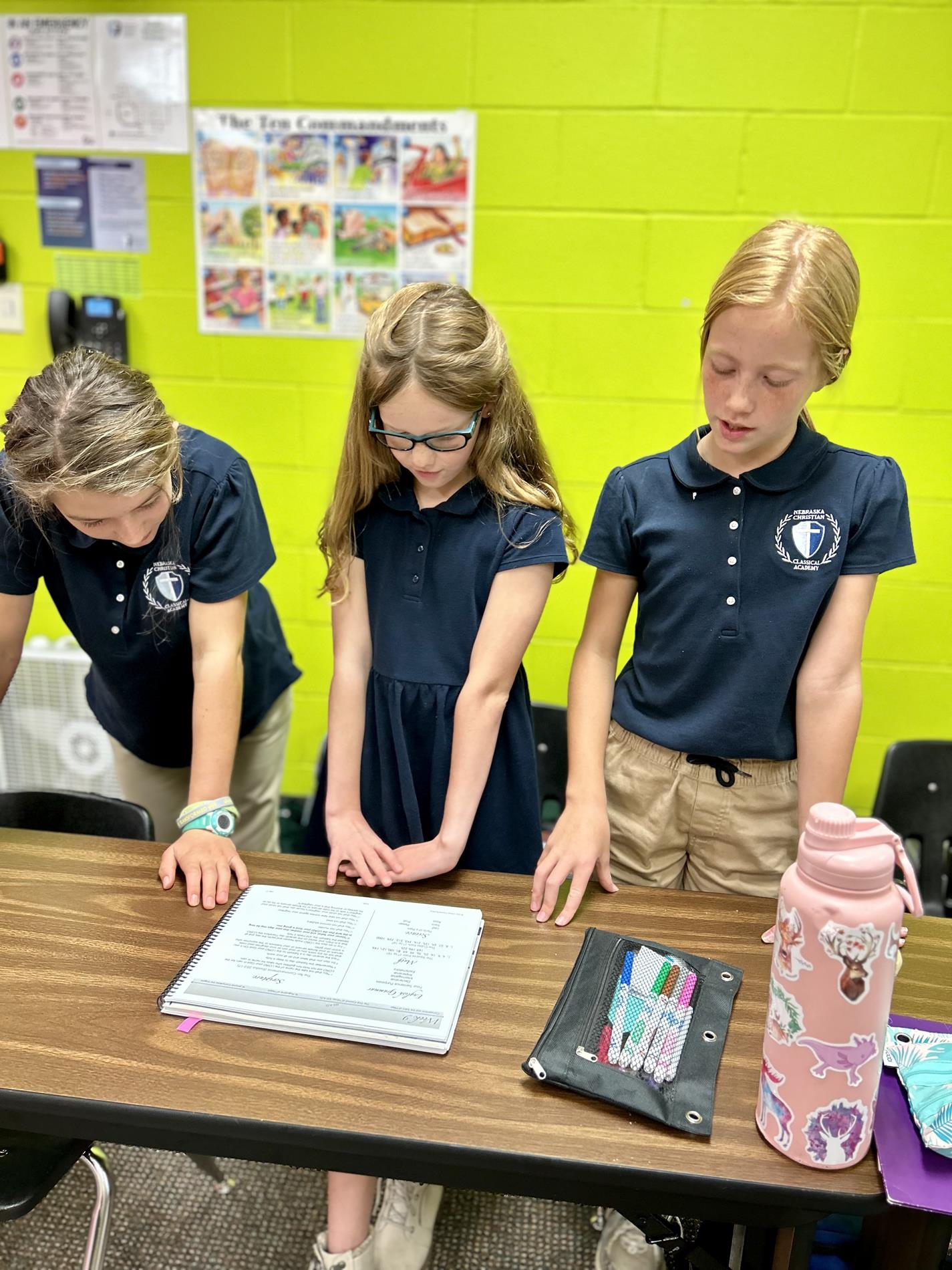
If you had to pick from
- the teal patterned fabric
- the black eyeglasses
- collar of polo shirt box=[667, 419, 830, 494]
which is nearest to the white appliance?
the black eyeglasses

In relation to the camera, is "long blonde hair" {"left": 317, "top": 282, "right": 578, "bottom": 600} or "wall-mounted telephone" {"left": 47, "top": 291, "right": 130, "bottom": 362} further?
"wall-mounted telephone" {"left": 47, "top": 291, "right": 130, "bottom": 362}

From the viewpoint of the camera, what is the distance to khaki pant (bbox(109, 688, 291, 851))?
1.79 meters

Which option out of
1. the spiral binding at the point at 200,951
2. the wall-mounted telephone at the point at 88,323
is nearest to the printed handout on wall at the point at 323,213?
the wall-mounted telephone at the point at 88,323

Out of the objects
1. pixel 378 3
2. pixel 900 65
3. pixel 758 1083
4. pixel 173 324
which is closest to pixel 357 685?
pixel 758 1083

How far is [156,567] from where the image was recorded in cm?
138

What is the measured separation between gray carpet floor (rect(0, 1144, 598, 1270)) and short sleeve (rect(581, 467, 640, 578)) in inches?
43.3

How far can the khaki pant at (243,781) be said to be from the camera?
1791 millimetres

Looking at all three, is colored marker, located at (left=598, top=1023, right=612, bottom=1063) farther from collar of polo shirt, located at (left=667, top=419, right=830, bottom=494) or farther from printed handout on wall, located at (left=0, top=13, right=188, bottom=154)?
printed handout on wall, located at (left=0, top=13, right=188, bottom=154)

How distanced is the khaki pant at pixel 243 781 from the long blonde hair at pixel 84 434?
0.69 metres

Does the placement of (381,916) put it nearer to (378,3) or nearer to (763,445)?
(763,445)

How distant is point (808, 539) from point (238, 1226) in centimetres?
141

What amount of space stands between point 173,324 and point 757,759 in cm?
187

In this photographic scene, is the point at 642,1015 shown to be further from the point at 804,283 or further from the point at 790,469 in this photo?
the point at 804,283

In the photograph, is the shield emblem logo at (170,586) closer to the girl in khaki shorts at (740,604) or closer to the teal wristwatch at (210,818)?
the teal wristwatch at (210,818)
